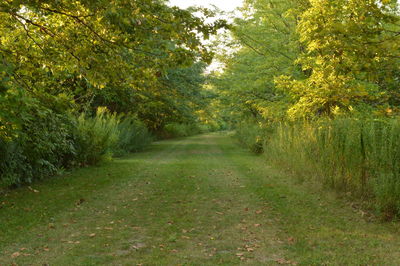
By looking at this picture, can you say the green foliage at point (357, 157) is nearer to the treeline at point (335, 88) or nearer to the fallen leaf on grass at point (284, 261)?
the treeline at point (335, 88)

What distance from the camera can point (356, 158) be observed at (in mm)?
8375

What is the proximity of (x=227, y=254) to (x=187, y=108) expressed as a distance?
2129 cm

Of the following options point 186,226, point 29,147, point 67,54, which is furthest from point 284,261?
point 29,147

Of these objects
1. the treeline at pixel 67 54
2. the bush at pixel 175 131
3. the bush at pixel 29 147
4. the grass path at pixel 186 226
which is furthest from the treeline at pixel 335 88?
the bush at pixel 175 131

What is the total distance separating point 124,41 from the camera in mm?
8039

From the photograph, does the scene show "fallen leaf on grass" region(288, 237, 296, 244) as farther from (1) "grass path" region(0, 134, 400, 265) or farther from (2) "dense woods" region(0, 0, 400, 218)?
(2) "dense woods" region(0, 0, 400, 218)

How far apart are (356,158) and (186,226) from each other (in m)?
4.02

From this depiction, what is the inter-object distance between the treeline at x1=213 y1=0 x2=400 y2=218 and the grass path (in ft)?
2.61

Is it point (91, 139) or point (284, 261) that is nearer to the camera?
point (284, 261)

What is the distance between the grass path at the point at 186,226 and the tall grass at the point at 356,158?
465mm

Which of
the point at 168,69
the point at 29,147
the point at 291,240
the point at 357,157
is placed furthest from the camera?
the point at 29,147

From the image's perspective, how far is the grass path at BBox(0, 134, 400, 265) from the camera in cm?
534

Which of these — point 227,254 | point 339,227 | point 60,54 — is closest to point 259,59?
point 60,54

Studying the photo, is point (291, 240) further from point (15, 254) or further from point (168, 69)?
point (168, 69)
